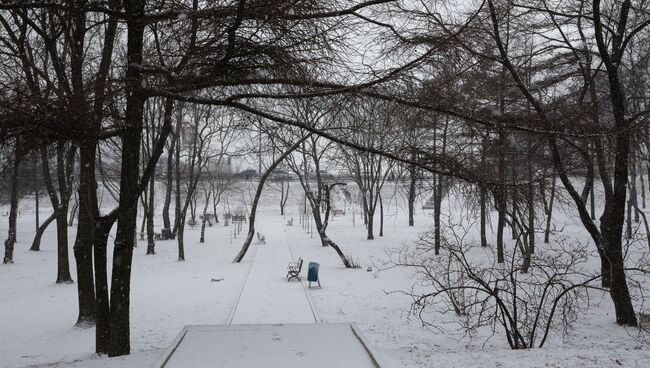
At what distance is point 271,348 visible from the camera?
4.14 m

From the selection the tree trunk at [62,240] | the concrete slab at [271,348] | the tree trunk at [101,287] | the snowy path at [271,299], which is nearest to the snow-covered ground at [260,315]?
the snowy path at [271,299]

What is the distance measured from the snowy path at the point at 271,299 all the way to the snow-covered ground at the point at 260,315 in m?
0.03

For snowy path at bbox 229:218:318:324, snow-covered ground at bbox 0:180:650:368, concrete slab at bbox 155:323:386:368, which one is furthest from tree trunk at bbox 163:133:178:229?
concrete slab at bbox 155:323:386:368

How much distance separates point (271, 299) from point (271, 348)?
8491 mm

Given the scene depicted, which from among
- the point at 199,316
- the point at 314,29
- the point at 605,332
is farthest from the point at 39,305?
the point at 605,332

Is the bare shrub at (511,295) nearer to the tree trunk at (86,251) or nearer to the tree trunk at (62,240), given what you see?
the tree trunk at (86,251)

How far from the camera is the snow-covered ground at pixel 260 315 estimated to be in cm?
684

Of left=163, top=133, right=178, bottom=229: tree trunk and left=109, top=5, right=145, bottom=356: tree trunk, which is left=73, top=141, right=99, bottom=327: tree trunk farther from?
left=163, top=133, right=178, bottom=229: tree trunk

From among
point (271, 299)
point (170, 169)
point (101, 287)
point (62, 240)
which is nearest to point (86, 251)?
point (101, 287)

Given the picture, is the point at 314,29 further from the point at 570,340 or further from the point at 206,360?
the point at 570,340

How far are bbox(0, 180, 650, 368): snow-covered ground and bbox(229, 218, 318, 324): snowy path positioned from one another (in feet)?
0.09

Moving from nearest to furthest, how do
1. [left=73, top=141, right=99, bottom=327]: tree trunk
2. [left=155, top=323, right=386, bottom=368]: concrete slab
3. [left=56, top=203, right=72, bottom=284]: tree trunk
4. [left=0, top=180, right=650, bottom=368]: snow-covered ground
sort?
1. [left=155, top=323, right=386, bottom=368]: concrete slab
2. [left=0, top=180, right=650, bottom=368]: snow-covered ground
3. [left=73, top=141, right=99, bottom=327]: tree trunk
4. [left=56, top=203, right=72, bottom=284]: tree trunk

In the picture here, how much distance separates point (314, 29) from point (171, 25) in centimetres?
129

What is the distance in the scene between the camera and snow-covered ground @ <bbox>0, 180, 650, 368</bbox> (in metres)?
6.84
